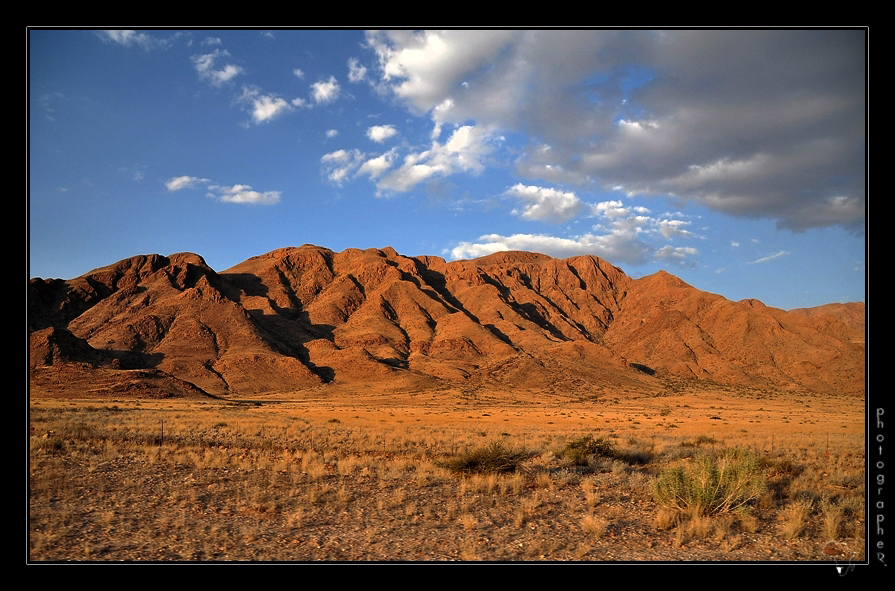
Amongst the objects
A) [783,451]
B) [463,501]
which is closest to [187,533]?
[463,501]

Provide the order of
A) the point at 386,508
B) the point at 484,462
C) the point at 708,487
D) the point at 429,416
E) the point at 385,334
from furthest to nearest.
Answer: the point at 385,334
the point at 429,416
the point at 484,462
the point at 386,508
the point at 708,487

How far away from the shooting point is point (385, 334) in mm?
118625

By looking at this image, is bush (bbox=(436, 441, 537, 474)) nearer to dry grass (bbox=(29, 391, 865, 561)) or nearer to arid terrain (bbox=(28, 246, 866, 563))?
arid terrain (bbox=(28, 246, 866, 563))

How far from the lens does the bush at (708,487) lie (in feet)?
31.9

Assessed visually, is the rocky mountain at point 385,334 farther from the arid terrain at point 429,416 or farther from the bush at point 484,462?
the bush at point 484,462

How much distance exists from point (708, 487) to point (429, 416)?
31.6 metres

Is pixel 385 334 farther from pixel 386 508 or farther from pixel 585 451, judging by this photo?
pixel 386 508

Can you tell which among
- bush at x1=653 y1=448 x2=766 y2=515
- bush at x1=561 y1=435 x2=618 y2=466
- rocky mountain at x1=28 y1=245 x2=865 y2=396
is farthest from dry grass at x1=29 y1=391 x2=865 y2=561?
rocky mountain at x1=28 y1=245 x2=865 y2=396

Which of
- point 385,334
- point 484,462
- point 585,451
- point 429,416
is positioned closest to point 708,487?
point 484,462

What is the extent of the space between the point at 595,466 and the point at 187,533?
11054mm

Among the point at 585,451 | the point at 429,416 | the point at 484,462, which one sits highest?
the point at 484,462

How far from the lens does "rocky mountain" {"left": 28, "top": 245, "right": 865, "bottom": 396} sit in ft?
290

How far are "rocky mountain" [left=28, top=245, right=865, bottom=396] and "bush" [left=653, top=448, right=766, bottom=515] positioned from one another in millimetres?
71469

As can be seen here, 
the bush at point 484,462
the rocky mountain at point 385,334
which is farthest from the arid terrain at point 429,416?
the rocky mountain at point 385,334
